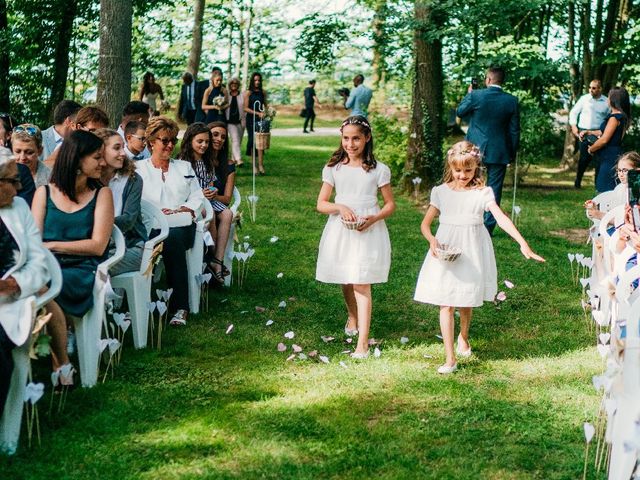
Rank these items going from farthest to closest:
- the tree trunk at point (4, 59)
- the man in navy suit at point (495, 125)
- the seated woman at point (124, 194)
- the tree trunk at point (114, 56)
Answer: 1. the tree trunk at point (4, 59)
2. the man in navy suit at point (495, 125)
3. the tree trunk at point (114, 56)
4. the seated woman at point (124, 194)

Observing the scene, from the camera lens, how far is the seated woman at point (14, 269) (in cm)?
373

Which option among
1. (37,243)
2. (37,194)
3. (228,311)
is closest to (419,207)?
(228,311)

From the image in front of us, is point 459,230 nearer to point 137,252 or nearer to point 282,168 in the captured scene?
point 137,252

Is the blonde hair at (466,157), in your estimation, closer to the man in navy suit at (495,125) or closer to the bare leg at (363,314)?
the bare leg at (363,314)

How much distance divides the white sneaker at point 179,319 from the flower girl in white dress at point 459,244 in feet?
5.93

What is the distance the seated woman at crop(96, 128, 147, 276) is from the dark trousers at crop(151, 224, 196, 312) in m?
0.38

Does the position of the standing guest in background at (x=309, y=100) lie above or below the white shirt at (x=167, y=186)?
above

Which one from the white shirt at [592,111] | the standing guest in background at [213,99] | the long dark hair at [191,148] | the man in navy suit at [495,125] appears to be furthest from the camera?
the standing guest in background at [213,99]

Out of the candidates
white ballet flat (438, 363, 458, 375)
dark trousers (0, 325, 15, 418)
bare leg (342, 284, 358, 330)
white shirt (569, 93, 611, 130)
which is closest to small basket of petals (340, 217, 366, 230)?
bare leg (342, 284, 358, 330)

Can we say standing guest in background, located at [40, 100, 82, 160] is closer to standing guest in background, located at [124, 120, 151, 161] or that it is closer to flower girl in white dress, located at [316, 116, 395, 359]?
standing guest in background, located at [124, 120, 151, 161]

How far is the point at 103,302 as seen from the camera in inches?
185

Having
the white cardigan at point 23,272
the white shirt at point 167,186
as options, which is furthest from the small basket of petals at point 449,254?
the white cardigan at point 23,272

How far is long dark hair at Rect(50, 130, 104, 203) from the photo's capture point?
15.7 ft

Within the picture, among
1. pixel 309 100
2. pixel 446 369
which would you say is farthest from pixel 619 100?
pixel 309 100
